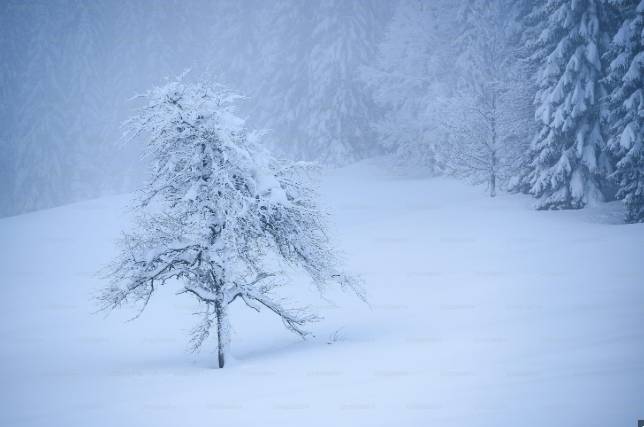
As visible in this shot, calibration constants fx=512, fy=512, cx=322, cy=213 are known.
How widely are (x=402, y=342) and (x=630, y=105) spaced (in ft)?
41.8

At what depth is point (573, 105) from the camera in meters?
20.3

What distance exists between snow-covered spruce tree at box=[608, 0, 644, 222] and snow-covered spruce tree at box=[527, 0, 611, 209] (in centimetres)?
132

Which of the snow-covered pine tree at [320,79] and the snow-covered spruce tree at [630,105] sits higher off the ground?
the snow-covered pine tree at [320,79]

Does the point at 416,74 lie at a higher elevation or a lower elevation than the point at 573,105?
higher

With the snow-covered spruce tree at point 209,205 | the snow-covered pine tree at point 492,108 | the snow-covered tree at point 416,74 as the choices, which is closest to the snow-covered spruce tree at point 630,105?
the snow-covered pine tree at point 492,108

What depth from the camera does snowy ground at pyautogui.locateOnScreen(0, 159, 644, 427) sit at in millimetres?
7324

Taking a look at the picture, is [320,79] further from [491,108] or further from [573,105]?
[573,105]

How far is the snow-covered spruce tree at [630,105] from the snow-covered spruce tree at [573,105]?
1.32 m

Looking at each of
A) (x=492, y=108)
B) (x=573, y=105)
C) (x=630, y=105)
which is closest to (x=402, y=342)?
(x=630, y=105)

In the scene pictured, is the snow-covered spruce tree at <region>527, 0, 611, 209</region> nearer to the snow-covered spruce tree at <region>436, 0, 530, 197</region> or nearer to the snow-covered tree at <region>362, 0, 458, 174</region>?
the snow-covered spruce tree at <region>436, 0, 530, 197</region>

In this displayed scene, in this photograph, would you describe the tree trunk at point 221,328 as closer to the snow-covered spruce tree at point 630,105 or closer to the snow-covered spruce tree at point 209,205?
the snow-covered spruce tree at point 209,205

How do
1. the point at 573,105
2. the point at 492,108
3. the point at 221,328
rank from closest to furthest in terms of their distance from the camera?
the point at 221,328 < the point at 573,105 < the point at 492,108

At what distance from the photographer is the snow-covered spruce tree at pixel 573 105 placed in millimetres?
20109

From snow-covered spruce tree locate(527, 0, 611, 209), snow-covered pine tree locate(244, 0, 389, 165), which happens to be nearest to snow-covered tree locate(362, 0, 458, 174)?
snow-covered pine tree locate(244, 0, 389, 165)
